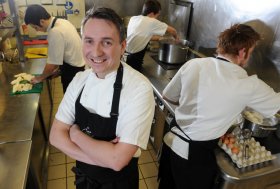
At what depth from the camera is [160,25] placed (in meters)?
2.18

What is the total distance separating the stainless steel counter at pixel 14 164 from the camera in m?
0.94

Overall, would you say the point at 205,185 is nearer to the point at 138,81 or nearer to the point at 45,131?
the point at 138,81

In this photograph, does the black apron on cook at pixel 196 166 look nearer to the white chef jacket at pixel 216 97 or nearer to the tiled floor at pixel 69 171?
the white chef jacket at pixel 216 97

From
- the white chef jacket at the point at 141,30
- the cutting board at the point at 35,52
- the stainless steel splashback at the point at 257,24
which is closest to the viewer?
the stainless steel splashback at the point at 257,24

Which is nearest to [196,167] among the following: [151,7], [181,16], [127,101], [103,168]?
[103,168]

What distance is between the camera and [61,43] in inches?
74.4

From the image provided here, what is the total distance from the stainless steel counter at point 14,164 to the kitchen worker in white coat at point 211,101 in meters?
0.78

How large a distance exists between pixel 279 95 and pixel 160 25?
1398 millimetres

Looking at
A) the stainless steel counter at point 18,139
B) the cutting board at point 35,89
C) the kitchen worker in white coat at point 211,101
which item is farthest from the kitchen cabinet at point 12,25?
the kitchen worker in white coat at point 211,101

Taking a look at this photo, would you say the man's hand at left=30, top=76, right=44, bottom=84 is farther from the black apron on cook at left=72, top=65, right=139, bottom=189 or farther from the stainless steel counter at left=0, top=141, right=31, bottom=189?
the black apron on cook at left=72, top=65, right=139, bottom=189

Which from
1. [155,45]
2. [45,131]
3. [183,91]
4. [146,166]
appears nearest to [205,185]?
[183,91]

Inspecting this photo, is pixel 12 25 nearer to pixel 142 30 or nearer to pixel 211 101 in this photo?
pixel 142 30

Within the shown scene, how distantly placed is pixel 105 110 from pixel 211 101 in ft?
1.69

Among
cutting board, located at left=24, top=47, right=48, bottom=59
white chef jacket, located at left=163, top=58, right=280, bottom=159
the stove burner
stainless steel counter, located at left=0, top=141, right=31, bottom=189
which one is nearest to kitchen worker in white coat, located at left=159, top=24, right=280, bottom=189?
white chef jacket, located at left=163, top=58, right=280, bottom=159
